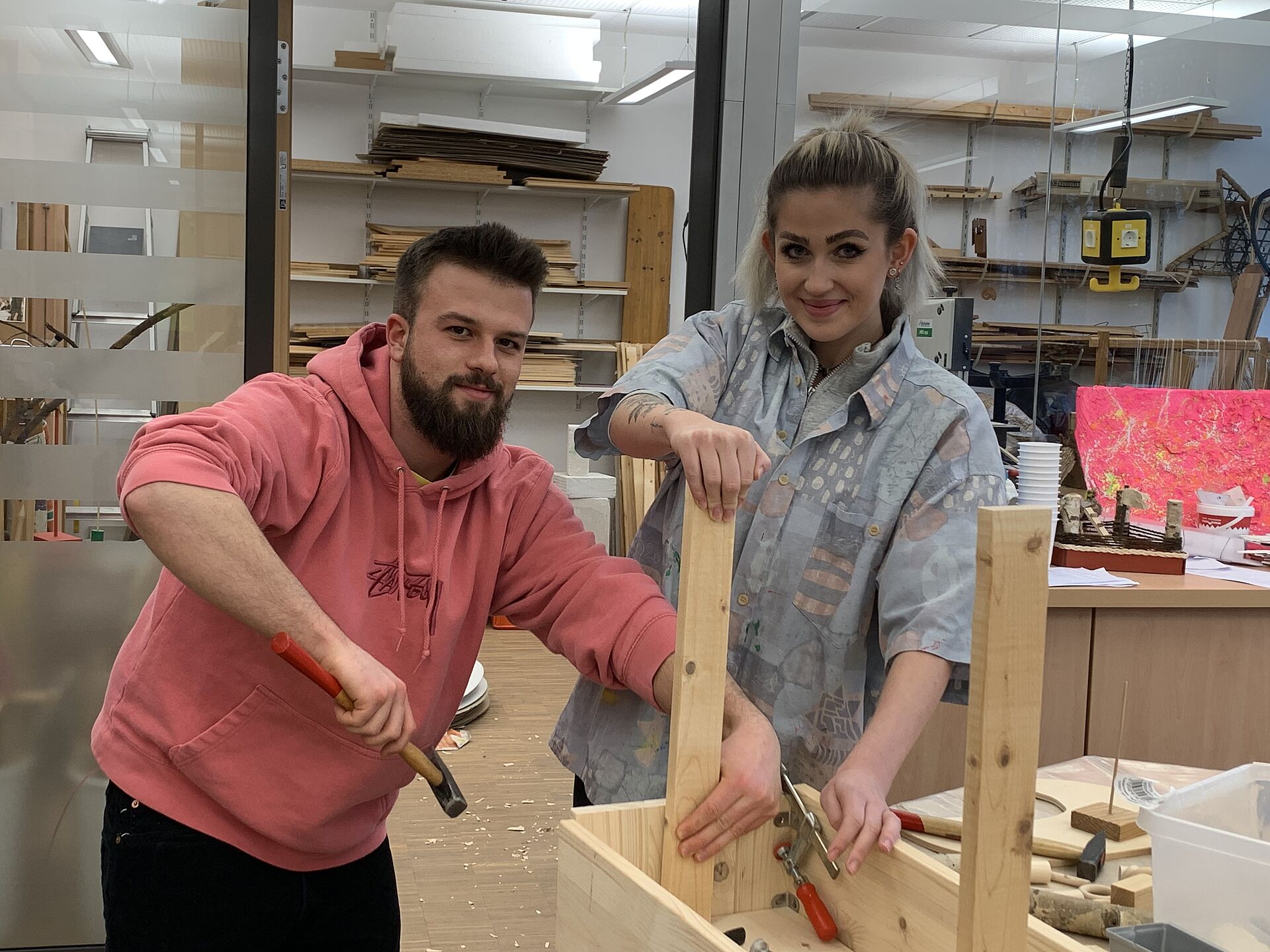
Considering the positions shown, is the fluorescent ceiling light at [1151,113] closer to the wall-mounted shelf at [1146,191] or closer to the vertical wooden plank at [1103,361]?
the wall-mounted shelf at [1146,191]

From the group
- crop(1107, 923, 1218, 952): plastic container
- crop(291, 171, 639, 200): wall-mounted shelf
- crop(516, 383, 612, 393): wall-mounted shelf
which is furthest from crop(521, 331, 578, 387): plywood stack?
crop(1107, 923, 1218, 952): plastic container

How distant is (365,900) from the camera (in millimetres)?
1576

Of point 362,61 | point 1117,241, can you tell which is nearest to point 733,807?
point 1117,241

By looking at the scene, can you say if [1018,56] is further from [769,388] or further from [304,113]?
[304,113]

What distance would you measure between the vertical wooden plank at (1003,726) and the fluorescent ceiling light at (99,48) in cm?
240

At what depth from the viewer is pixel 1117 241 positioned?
3.42 meters

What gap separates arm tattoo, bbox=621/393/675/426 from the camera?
4.21 ft

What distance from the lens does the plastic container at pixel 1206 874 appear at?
91cm

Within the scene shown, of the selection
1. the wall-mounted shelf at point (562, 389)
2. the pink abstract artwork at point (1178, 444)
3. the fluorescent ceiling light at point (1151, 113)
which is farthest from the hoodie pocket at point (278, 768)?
the wall-mounted shelf at point (562, 389)

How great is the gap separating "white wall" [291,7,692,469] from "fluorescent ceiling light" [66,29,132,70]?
3.93m

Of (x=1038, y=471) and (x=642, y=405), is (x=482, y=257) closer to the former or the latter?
(x=642, y=405)

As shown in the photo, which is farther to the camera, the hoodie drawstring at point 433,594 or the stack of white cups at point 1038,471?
the stack of white cups at point 1038,471

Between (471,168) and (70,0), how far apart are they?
400 centimetres

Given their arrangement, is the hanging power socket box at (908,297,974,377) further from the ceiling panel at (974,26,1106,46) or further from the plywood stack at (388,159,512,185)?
the plywood stack at (388,159,512,185)
